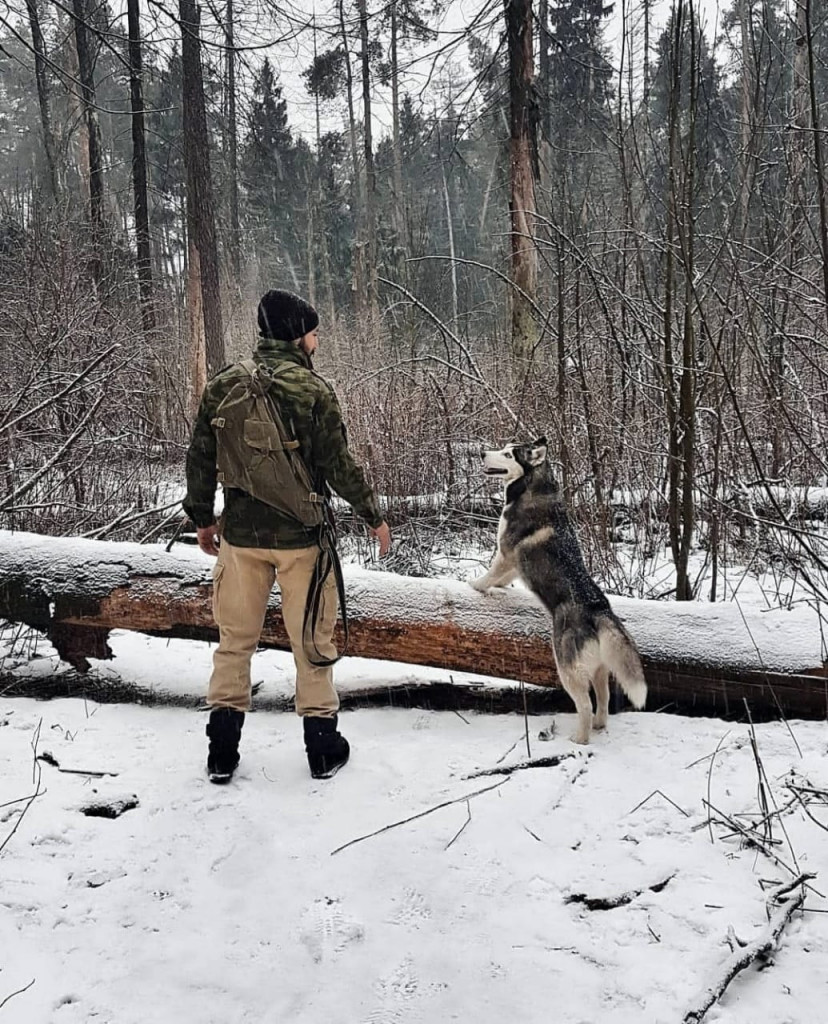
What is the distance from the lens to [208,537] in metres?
3.55

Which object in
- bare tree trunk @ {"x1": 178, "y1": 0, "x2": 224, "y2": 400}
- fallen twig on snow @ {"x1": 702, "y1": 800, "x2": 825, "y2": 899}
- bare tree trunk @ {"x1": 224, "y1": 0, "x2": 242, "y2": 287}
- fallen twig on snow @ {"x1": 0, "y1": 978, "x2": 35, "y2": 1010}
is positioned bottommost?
fallen twig on snow @ {"x1": 0, "y1": 978, "x2": 35, "y2": 1010}

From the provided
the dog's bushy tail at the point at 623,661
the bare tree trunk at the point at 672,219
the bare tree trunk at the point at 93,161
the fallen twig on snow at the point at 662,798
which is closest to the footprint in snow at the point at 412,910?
the fallen twig on snow at the point at 662,798

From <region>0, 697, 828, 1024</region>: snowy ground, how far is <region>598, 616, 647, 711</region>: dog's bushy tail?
279 mm

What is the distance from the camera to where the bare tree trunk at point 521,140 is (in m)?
9.23

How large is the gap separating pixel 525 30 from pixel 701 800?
9997mm

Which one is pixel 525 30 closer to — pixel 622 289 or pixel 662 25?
pixel 662 25

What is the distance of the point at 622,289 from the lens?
18.3 feet

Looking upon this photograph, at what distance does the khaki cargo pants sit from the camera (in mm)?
3330

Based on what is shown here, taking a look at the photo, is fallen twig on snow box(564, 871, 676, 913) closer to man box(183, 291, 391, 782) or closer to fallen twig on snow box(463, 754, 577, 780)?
fallen twig on snow box(463, 754, 577, 780)

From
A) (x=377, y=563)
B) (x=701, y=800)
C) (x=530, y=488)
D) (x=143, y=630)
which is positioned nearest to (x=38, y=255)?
(x=377, y=563)

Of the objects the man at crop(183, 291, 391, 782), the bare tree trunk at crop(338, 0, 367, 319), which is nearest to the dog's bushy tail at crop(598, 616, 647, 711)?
the man at crop(183, 291, 391, 782)

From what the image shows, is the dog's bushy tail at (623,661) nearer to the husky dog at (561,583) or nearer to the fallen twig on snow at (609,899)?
the husky dog at (561,583)

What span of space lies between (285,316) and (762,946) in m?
2.98

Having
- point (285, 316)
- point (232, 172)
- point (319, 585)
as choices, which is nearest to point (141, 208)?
point (232, 172)
